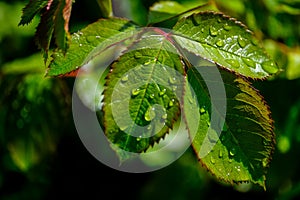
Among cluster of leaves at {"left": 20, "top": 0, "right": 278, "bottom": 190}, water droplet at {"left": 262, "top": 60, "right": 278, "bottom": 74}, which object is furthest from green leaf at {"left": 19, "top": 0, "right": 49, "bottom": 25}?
water droplet at {"left": 262, "top": 60, "right": 278, "bottom": 74}

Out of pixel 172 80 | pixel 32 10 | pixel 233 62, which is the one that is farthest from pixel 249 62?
pixel 32 10

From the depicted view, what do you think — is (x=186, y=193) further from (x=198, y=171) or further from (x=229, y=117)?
(x=229, y=117)

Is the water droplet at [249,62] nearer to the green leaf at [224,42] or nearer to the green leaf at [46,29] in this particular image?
the green leaf at [224,42]

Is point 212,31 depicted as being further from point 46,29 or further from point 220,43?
point 46,29

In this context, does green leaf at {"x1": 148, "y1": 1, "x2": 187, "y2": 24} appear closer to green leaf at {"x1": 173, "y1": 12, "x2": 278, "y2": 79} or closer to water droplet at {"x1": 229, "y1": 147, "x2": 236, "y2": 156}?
green leaf at {"x1": 173, "y1": 12, "x2": 278, "y2": 79}

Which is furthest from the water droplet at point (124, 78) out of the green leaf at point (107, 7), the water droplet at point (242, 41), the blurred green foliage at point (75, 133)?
the blurred green foliage at point (75, 133)

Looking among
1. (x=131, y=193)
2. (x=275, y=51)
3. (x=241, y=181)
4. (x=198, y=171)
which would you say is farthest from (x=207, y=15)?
(x=131, y=193)
